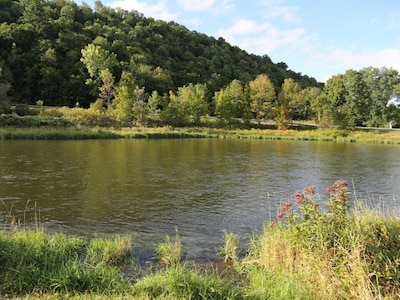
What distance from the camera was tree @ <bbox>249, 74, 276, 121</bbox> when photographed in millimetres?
82875

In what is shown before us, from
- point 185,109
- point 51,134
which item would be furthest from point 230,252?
point 185,109

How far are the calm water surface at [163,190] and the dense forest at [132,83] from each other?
35146 mm

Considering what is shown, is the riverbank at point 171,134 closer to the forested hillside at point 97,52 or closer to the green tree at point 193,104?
the green tree at point 193,104

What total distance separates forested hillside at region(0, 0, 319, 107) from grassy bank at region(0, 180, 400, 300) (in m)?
79.3

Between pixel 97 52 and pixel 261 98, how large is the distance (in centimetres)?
3931

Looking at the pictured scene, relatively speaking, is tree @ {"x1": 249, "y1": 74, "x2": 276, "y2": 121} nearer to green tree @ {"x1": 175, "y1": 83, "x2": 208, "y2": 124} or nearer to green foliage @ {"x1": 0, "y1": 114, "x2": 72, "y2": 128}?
green tree @ {"x1": 175, "y1": 83, "x2": 208, "y2": 124}

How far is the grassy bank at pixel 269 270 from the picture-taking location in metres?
5.81

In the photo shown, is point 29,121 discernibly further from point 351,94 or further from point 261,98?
point 351,94

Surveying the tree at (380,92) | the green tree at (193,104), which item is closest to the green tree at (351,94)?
the tree at (380,92)

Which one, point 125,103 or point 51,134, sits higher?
point 125,103

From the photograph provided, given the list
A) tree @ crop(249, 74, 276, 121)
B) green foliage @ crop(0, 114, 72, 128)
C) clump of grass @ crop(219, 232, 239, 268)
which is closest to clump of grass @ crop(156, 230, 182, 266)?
clump of grass @ crop(219, 232, 239, 268)

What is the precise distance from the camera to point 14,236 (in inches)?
309

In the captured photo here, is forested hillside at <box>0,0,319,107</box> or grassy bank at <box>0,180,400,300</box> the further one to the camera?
forested hillside at <box>0,0,319,107</box>

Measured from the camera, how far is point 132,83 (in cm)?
6319
